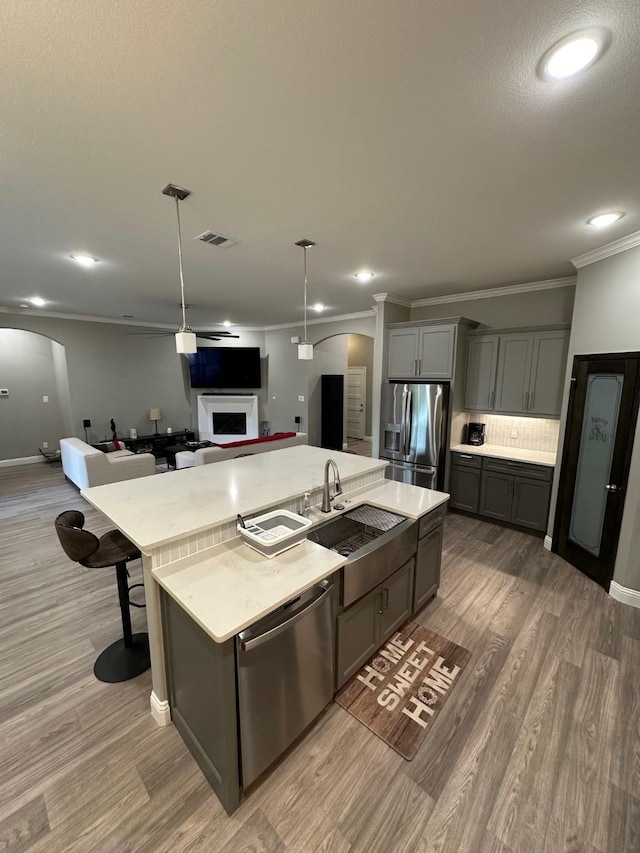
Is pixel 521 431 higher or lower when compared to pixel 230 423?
higher

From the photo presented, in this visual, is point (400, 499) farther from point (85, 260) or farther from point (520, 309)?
point (85, 260)

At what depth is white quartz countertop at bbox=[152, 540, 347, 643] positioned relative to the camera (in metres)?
1.41

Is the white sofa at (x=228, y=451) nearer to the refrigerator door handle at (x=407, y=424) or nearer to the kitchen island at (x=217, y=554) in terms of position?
the refrigerator door handle at (x=407, y=424)

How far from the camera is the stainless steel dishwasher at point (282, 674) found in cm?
146

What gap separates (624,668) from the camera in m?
2.27

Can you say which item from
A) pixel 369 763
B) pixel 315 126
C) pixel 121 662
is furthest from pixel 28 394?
pixel 369 763

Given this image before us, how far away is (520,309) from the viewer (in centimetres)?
430

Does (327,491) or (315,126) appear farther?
(327,491)

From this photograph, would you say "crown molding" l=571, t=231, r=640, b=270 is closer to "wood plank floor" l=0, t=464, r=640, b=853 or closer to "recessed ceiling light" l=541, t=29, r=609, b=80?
"recessed ceiling light" l=541, t=29, r=609, b=80

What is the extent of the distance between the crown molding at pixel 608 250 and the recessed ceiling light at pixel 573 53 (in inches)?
83.9

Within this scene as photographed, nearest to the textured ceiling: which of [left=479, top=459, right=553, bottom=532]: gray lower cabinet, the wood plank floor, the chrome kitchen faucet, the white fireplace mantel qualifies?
the chrome kitchen faucet

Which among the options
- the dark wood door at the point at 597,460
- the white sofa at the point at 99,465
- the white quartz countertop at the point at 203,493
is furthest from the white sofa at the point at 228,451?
the dark wood door at the point at 597,460

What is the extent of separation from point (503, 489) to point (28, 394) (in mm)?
8944

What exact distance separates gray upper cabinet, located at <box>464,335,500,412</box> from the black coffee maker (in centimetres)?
28
